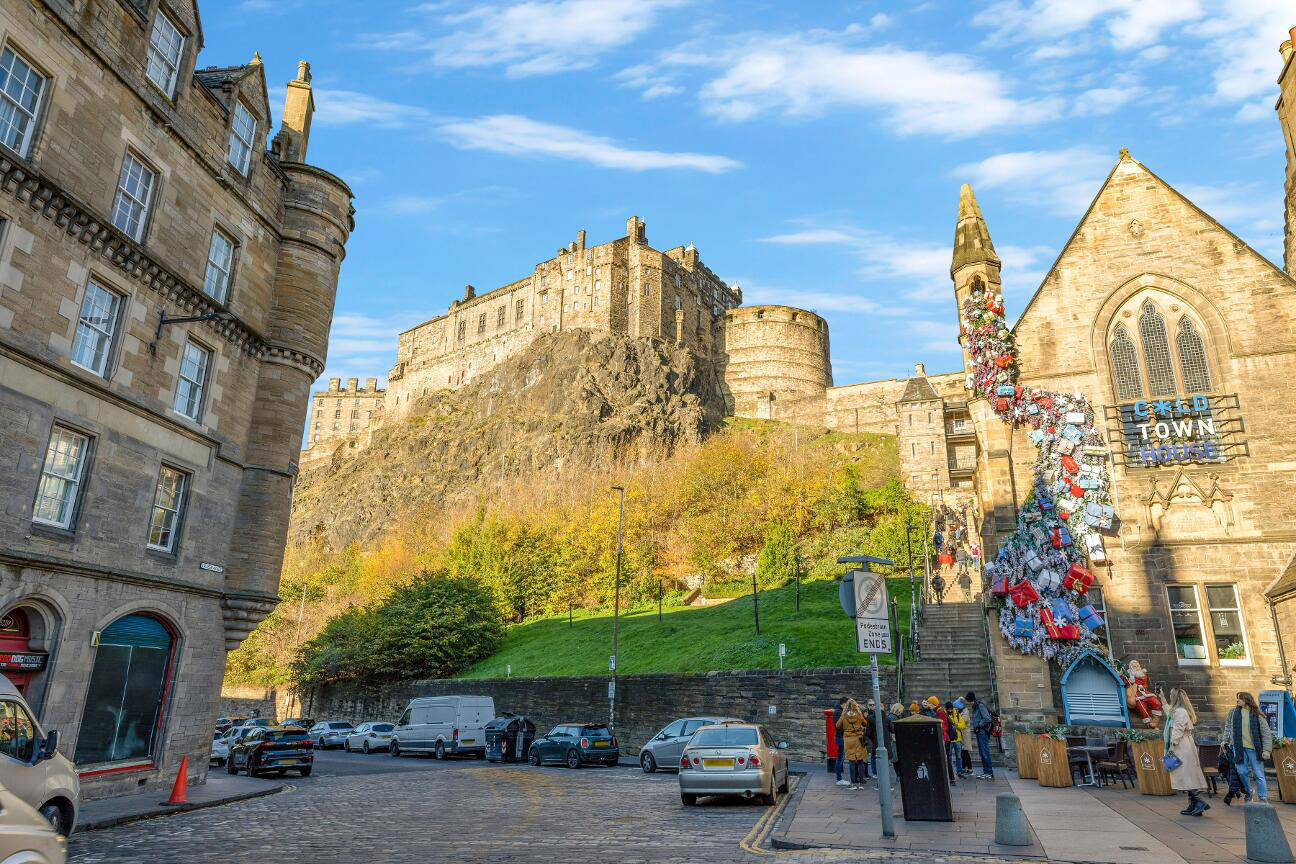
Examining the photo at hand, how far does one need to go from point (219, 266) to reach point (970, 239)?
64.6 feet

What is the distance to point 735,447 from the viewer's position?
6406cm

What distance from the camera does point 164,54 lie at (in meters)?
17.4

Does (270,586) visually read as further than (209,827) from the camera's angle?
Yes

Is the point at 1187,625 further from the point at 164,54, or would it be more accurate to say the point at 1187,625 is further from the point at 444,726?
the point at 164,54

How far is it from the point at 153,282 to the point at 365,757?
2167cm

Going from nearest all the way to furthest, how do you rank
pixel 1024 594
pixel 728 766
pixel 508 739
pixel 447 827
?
pixel 447 827, pixel 728 766, pixel 1024 594, pixel 508 739

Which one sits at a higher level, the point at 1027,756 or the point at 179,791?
the point at 1027,756

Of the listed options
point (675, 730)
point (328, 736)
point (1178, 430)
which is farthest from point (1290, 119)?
point (328, 736)

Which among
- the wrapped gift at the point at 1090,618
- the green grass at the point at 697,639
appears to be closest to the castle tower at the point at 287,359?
the green grass at the point at 697,639

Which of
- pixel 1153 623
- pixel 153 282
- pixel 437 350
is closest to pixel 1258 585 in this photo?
pixel 1153 623

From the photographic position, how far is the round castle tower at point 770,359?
339ft

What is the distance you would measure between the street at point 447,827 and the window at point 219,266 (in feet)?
36.1

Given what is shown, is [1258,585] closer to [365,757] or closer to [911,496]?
[365,757]

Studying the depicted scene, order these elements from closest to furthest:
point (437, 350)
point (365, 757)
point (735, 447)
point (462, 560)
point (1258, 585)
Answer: point (1258, 585) < point (365, 757) < point (462, 560) < point (735, 447) < point (437, 350)
